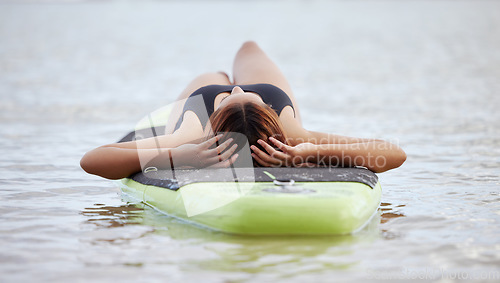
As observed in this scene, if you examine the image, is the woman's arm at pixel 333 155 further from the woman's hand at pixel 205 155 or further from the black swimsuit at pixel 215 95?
the black swimsuit at pixel 215 95

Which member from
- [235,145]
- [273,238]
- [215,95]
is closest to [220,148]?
[235,145]

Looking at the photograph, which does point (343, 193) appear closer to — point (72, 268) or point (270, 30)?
point (72, 268)

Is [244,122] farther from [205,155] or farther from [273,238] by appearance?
[273,238]

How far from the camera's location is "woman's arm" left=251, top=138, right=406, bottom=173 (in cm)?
334

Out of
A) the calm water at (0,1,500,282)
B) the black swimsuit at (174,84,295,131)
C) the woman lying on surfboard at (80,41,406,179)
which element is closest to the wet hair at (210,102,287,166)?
the woman lying on surfboard at (80,41,406,179)

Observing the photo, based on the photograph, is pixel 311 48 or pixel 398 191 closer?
pixel 398 191

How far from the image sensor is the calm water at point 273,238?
7.98ft

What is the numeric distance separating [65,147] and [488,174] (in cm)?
347

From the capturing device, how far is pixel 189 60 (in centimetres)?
1515

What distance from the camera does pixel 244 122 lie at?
327 centimetres

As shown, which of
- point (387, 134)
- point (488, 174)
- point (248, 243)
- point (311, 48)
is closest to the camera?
point (248, 243)

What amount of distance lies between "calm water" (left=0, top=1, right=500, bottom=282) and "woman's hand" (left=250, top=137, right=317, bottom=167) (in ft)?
1.68

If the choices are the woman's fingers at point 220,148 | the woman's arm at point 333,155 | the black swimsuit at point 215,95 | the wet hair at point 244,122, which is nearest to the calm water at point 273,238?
the woman's arm at point 333,155

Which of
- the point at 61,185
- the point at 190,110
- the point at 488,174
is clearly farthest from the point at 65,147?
the point at 488,174
